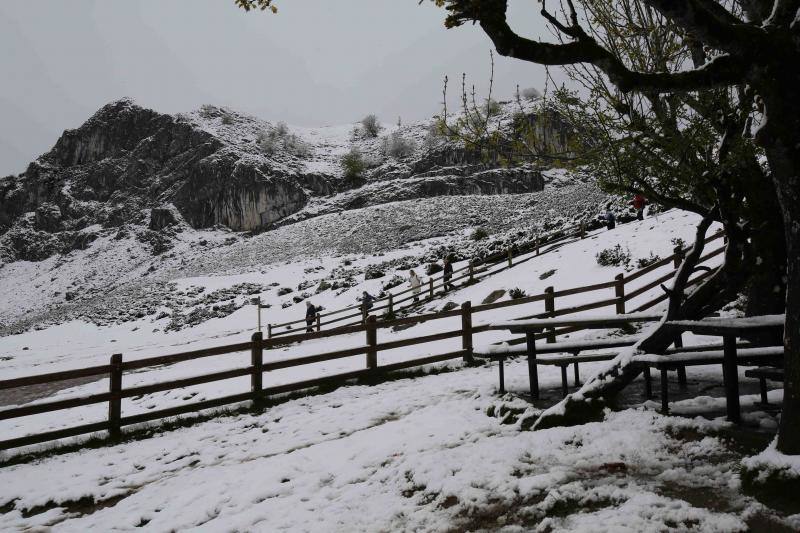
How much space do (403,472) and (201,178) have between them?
7854cm

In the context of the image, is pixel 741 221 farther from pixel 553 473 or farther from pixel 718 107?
pixel 553 473

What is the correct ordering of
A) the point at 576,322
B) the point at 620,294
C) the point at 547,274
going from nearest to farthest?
the point at 576,322 → the point at 620,294 → the point at 547,274

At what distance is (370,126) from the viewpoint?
99000mm

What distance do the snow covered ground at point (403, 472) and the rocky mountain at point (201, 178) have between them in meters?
56.0

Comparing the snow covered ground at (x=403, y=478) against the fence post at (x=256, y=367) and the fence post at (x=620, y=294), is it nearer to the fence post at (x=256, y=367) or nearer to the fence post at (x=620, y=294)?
the fence post at (x=256, y=367)

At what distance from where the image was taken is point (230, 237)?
67.1 meters

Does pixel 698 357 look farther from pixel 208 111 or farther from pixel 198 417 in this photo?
pixel 208 111

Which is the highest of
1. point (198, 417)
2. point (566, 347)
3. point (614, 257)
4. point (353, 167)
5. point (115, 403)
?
point (353, 167)

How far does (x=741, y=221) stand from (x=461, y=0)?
160 inches

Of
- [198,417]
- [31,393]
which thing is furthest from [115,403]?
[31,393]

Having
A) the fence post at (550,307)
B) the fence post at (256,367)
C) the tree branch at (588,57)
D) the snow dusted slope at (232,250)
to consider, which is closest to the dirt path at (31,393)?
the fence post at (256,367)

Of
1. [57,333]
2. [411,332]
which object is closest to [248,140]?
[57,333]

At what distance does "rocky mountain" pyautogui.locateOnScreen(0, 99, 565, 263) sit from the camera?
67500 millimetres

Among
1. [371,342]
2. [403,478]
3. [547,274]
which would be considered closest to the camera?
[403,478]
